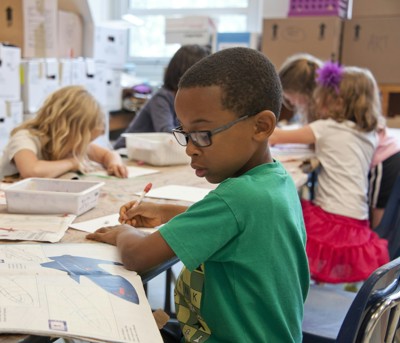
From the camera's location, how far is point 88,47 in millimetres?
3844

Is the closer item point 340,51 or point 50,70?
point 50,70

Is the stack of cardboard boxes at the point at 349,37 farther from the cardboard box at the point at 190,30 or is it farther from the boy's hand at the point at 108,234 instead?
the boy's hand at the point at 108,234

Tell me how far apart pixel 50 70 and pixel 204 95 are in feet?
8.35

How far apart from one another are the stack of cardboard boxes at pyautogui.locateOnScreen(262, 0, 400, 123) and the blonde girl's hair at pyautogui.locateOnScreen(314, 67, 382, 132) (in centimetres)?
165

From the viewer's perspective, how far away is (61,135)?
5.81 feet

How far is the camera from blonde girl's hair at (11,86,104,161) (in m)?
1.78

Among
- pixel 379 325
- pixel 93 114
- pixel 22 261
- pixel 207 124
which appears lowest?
pixel 379 325

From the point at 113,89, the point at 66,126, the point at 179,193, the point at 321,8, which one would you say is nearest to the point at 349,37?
the point at 321,8

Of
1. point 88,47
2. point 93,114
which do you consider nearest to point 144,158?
point 93,114

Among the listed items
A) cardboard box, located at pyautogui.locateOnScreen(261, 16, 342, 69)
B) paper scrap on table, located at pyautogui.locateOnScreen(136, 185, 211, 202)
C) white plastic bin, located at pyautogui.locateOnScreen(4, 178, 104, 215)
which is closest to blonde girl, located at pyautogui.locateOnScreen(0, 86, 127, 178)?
paper scrap on table, located at pyautogui.locateOnScreen(136, 185, 211, 202)

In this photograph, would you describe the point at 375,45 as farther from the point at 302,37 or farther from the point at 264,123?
the point at 264,123

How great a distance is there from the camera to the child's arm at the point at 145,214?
3.70 feet

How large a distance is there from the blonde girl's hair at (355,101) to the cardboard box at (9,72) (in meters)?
1.71

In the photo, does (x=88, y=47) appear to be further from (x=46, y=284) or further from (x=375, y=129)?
(x=46, y=284)
